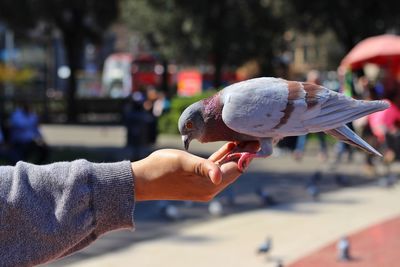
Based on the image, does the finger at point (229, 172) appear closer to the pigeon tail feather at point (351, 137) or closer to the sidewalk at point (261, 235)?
the pigeon tail feather at point (351, 137)

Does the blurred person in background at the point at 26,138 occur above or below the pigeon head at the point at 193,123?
below

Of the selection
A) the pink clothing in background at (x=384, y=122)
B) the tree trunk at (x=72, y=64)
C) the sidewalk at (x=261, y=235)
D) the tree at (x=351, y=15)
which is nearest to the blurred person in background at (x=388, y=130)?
the pink clothing in background at (x=384, y=122)

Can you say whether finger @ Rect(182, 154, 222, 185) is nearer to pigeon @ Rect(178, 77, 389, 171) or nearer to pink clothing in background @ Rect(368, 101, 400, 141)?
pigeon @ Rect(178, 77, 389, 171)

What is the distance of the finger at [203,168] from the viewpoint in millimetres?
1857

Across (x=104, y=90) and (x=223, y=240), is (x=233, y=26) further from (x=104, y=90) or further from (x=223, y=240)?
(x=104, y=90)

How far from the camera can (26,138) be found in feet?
43.6

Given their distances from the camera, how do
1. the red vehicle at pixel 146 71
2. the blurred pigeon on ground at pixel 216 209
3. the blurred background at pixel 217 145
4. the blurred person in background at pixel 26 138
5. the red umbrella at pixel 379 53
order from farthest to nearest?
the red vehicle at pixel 146 71
the red umbrella at pixel 379 53
the blurred person in background at pixel 26 138
the blurred pigeon on ground at pixel 216 209
the blurred background at pixel 217 145

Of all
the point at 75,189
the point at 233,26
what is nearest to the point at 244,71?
the point at 233,26

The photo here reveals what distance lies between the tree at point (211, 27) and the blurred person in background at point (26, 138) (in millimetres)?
12655

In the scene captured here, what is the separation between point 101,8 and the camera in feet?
87.5

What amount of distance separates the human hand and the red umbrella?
1418cm

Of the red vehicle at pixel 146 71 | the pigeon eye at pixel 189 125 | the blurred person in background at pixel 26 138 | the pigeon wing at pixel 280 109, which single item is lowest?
the red vehicle at pixel 146 71

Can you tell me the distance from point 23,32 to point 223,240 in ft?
69.3

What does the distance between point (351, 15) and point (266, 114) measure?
2271cm
